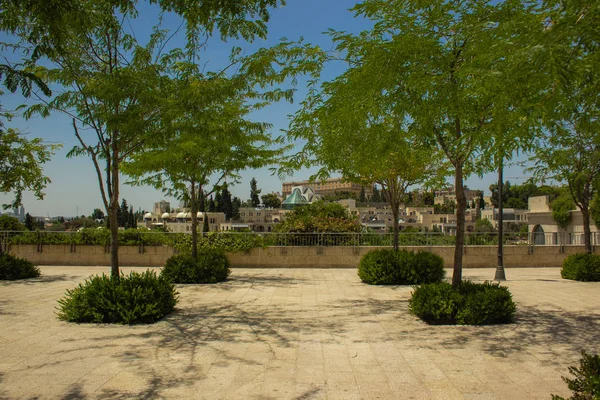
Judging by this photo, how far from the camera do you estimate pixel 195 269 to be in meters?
14.3

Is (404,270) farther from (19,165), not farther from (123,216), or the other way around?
(123,216)

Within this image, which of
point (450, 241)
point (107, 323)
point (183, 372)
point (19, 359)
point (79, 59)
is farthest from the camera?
point (450, 241)

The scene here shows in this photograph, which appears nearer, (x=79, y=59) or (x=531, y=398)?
(x=531, y=398)

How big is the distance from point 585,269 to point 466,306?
960 centimetres

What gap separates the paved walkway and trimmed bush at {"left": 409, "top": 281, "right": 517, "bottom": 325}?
0.26m

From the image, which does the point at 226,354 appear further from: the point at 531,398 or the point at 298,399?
the point at 531,398

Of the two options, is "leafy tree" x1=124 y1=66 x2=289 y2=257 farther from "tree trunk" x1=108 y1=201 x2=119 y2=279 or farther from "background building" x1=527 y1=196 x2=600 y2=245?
"background building" x1=527 y1=196 x2=600 y2=245

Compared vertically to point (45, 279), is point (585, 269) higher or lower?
higher

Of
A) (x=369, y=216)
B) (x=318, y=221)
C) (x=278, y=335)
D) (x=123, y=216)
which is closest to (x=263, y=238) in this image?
(x=318, y=221)

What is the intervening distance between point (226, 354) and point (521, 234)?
19568 millimetres

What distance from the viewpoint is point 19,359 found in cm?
641

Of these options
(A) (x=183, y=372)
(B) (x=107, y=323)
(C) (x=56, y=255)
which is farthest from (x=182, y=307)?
(C) (x=56, y=255)

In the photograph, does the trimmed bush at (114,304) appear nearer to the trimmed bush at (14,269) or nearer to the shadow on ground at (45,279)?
the shadow on ground at (45,279)

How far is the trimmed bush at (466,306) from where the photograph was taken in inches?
331
